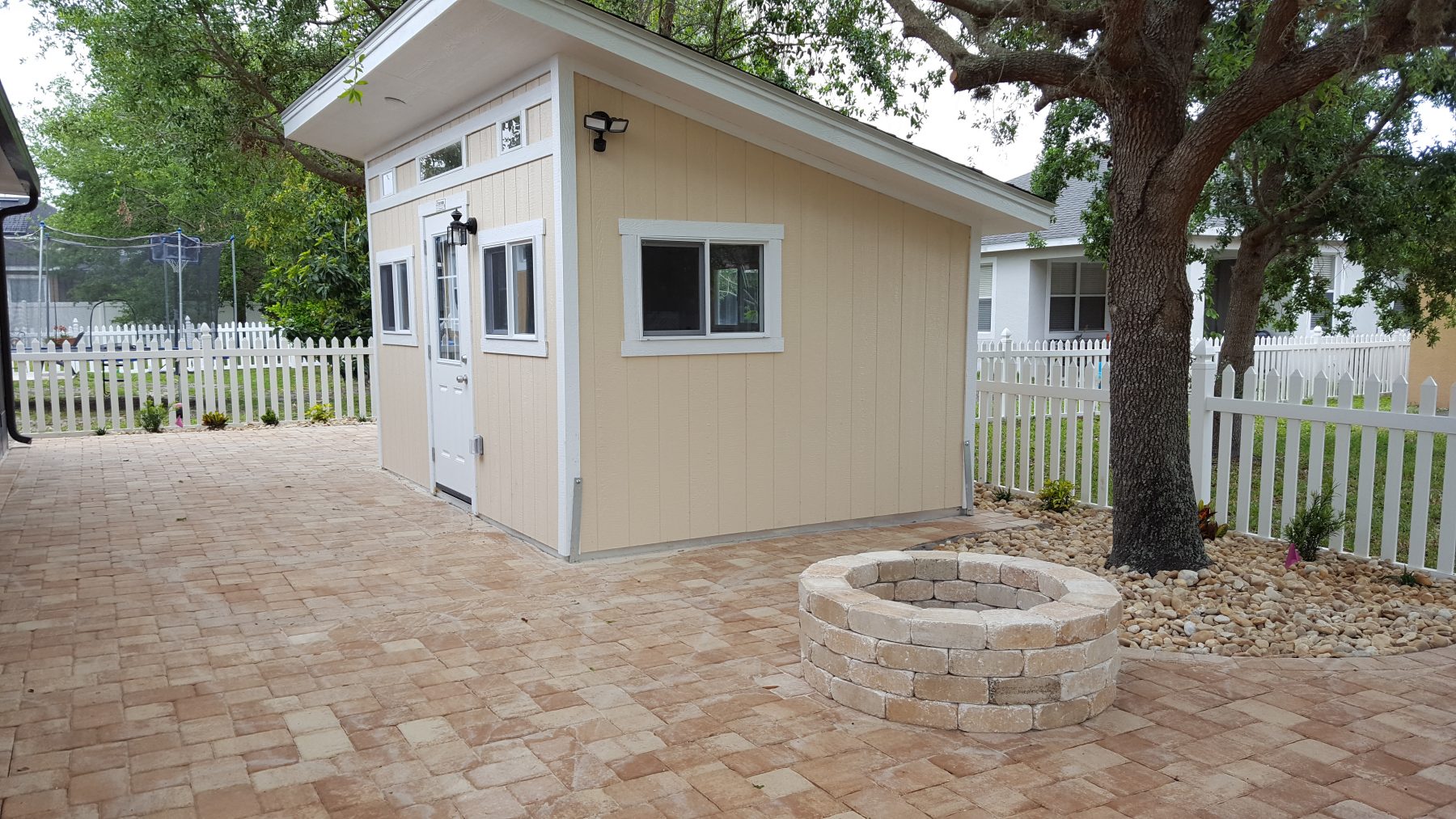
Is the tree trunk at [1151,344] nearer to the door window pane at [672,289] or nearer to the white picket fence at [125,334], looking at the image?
the door window pane at [672,289]

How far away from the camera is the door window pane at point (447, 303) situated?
7633 millimetres

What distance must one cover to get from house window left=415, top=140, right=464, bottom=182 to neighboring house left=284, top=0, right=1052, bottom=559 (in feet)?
0.09

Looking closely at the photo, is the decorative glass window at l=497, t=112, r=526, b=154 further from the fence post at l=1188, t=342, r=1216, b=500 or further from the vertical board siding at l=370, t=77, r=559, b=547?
the fence post at l=1188, t=342, r=1216, b=500

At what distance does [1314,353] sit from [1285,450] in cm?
1131

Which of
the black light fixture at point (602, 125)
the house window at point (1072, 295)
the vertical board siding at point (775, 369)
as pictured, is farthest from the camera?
the house window at point (1072, 295)

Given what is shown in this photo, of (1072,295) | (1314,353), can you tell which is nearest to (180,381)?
(1072,295)

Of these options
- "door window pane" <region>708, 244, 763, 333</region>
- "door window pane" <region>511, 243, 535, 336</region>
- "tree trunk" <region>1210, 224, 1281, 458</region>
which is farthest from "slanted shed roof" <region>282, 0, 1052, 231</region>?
"tree trunk" <region>1210, 224, 1281, 458</region>

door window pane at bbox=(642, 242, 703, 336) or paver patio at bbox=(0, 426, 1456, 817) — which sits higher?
door window pane at bbox=(642, 242, 703, 336)

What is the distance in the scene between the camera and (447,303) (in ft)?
25.8

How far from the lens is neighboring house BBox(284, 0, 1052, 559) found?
233 inches

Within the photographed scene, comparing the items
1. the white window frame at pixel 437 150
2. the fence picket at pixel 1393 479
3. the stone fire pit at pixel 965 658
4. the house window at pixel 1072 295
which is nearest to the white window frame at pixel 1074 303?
the house window at pixel 1072 295

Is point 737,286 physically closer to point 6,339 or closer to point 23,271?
point 6,339

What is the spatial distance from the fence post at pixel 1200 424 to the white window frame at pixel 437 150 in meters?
5.49

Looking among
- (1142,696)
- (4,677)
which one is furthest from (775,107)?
(4,677)
